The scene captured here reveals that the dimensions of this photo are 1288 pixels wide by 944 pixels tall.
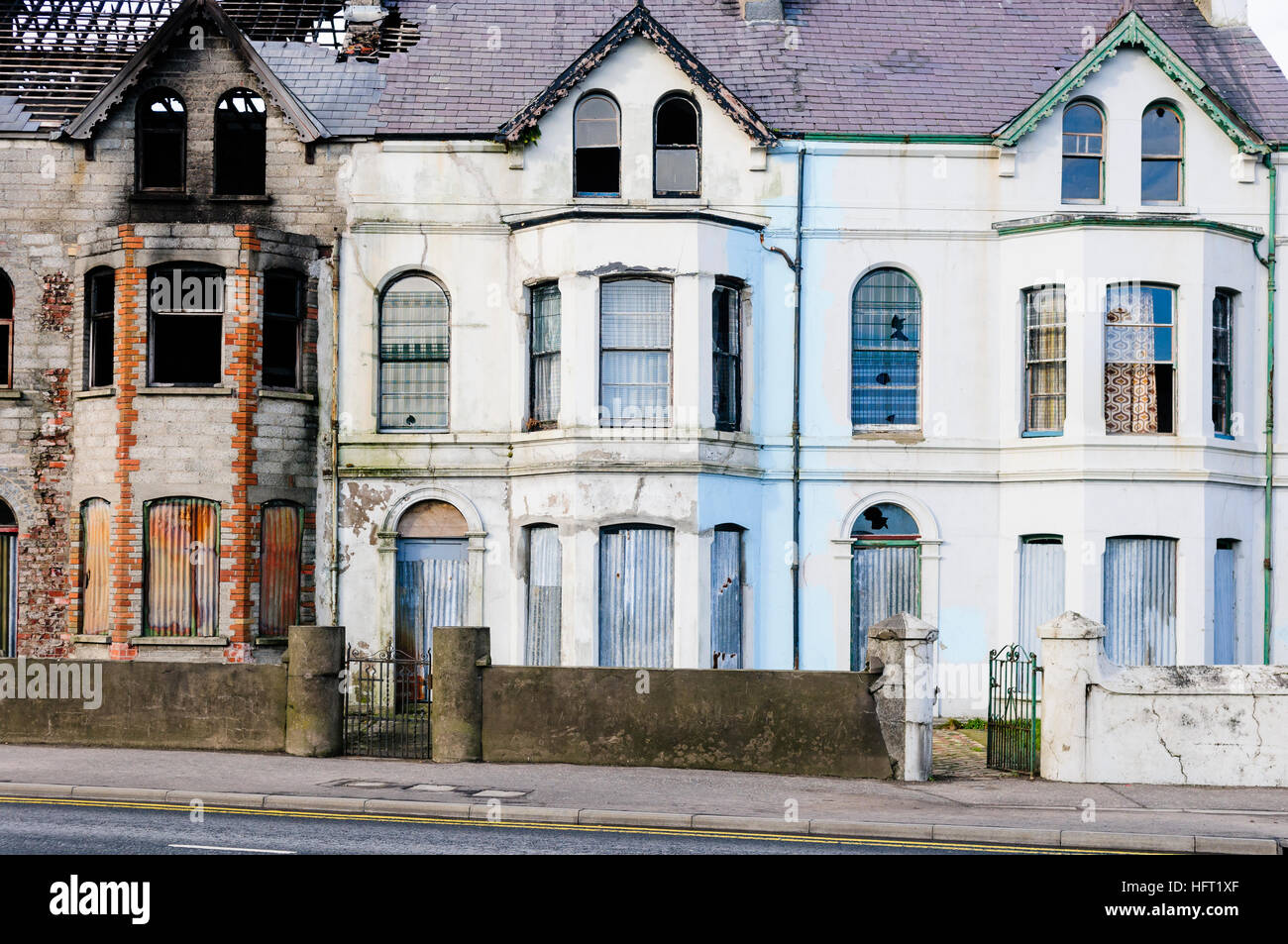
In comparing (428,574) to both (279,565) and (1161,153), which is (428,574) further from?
(1161,153)

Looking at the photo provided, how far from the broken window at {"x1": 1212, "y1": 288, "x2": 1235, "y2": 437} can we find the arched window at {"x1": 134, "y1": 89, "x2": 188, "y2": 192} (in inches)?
Result: 633

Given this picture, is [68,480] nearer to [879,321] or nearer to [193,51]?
[193,51]

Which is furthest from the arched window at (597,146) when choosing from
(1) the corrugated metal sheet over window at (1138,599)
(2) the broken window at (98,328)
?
(1) the corrugated metal sheet over window at (1138,599)

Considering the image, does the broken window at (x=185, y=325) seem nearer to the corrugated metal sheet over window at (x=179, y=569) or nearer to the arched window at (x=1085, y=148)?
the corrugated metal sheet over window at (x=179, y=569)

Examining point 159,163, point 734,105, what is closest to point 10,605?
point 159,163

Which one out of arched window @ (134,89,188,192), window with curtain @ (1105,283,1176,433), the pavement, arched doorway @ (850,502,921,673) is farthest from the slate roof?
the pavement

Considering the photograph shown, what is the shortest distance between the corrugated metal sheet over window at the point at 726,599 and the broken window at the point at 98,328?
31.5ft

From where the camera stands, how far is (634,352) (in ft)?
75.4

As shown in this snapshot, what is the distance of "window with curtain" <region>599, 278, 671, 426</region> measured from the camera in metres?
22.9

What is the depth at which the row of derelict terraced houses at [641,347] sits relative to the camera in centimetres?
2305

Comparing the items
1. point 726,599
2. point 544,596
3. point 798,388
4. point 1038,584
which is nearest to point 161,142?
point 544,596

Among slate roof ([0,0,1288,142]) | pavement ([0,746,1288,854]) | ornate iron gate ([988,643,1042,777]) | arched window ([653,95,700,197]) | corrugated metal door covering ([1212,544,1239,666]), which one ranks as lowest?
pavement ([0,746,1288,854])

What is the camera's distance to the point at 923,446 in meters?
23.9

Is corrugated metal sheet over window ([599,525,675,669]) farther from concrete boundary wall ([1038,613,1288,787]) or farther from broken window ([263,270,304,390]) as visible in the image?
concrete boundary wall ([1038,613,1288,787])
